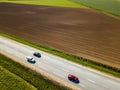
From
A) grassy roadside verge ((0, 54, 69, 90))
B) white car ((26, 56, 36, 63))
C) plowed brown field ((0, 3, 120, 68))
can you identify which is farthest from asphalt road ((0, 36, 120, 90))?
plowed brown field ((0, 3, 120, 68))

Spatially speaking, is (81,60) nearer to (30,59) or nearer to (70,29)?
(30,59)

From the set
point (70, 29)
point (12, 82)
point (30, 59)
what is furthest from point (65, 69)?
point (70, 29)

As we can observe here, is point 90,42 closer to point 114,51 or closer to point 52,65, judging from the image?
point 114,51

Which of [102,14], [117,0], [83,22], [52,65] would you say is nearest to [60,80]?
[52,65]

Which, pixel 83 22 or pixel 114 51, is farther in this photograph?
pixel 83 22

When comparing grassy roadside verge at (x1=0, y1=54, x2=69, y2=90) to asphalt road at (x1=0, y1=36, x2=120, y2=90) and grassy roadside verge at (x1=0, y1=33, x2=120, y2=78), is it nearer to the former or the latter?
asphalt road at (x1=0, y1=36, x2=120, y2=90)

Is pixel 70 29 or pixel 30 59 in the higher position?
pixel 30 59

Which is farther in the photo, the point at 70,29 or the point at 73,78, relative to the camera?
the point at 70,29
